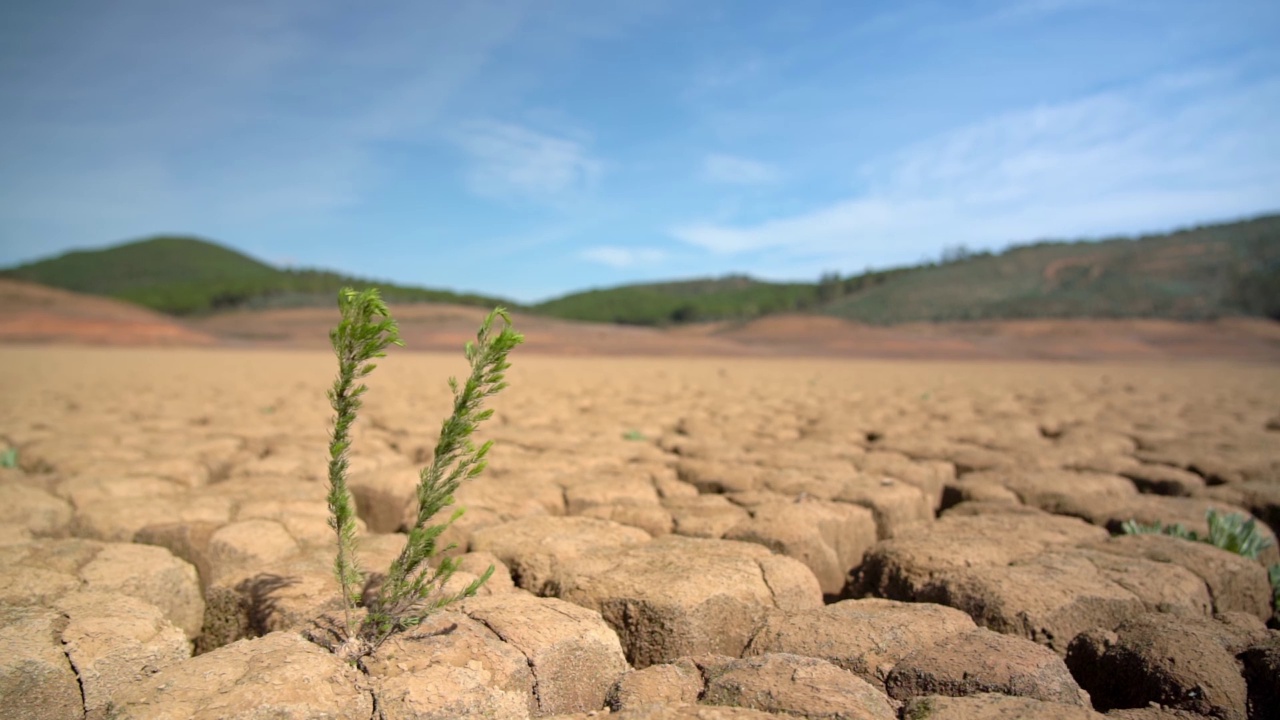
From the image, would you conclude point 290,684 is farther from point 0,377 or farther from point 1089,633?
point 0,377

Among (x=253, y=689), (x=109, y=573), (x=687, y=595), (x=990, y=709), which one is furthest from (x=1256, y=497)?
(x=109, y=573)

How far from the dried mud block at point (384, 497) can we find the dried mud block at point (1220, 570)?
235cm

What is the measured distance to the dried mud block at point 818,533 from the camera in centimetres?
228

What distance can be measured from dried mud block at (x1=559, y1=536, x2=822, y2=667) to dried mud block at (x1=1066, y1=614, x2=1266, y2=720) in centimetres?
64

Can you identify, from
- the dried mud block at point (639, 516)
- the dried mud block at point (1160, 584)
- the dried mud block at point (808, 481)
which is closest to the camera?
the dried mud block at point (1160, 584)

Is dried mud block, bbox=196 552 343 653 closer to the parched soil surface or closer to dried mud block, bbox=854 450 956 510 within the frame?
the parched soil surface

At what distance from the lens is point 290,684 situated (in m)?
1.26

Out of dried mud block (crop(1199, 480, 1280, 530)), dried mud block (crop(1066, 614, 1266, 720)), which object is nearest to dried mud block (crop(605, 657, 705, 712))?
dried mud block (crop(1066, 614, 1266, 720))

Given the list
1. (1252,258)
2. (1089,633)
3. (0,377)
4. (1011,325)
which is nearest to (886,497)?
(1089,633)

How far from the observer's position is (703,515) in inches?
101

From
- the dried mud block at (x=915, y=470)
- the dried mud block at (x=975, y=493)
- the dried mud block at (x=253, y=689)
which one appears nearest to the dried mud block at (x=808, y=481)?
the dried mud block at (x=915, y=470)

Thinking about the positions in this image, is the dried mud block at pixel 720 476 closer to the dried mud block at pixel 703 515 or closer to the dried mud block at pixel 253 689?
the dried mud block at pixel 703 515

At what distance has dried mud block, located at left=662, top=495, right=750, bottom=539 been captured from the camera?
2.43 meters

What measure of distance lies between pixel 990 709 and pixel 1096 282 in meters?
32.1
